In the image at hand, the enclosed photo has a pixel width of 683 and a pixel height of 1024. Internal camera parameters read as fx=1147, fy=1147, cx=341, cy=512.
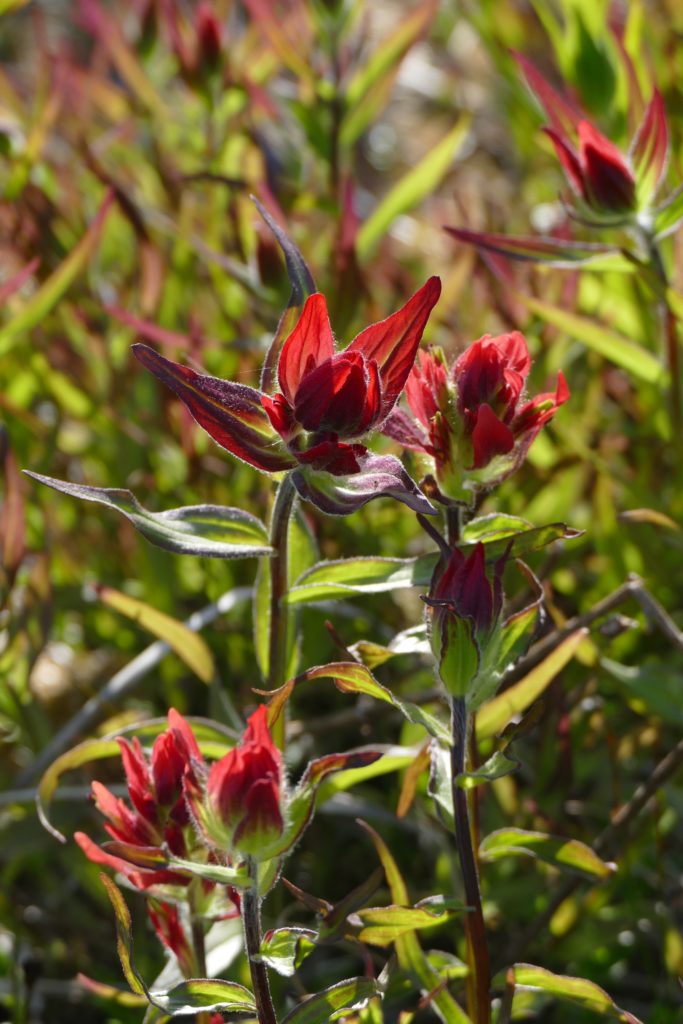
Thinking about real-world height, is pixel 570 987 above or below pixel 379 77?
below

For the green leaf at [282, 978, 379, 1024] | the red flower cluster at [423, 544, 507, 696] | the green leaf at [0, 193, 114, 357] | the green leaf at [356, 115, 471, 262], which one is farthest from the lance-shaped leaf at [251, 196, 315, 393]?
the green leaf at [356, 115, 471, 262]

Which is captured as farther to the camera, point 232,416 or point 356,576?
point 356,576

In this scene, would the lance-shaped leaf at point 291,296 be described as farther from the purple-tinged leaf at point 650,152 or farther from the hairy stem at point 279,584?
the purple-tinged leaf at point 650,152

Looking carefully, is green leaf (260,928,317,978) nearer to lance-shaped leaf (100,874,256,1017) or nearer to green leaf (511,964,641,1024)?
lance-shaped leaf (100,874,256,1017)

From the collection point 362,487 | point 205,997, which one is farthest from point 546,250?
point 205,997

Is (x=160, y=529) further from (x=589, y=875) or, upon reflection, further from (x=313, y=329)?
(x=589, y=875)

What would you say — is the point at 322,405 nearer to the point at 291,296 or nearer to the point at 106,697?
the point at 291,296

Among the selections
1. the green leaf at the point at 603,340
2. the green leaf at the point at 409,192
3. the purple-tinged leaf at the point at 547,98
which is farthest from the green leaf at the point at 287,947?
the green leaf at the point at 409,192

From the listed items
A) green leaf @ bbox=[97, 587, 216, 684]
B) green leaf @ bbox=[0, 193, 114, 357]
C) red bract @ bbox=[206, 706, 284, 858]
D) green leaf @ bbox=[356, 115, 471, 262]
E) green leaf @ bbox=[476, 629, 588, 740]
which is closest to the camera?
red bract @ bbox=[206, 706, 284, 858]
